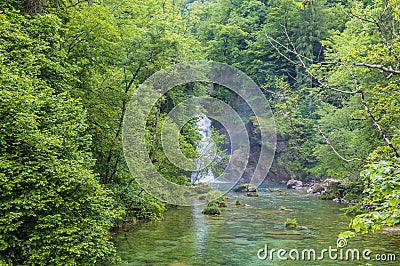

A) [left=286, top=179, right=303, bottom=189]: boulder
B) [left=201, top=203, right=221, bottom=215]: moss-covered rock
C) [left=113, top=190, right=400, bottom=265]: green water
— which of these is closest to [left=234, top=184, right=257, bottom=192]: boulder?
[left=286, top=179, right=303, bottom=189]: boulder

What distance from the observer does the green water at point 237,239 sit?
1137 cm

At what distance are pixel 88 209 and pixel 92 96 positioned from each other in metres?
5.89

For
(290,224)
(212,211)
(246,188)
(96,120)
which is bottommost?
(290,224)

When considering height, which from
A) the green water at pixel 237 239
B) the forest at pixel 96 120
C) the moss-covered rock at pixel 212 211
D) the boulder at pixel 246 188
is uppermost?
the forest at pixel 96 120

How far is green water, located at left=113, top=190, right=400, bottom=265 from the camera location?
11.4 m

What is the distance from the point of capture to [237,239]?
1416 centimetres

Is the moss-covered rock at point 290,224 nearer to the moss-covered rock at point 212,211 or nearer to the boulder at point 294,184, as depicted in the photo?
the moss-covered rock at point 212,211

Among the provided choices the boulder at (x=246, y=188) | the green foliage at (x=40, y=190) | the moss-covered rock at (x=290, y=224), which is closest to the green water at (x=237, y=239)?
the moss-covered rock at (x=290, y=224)

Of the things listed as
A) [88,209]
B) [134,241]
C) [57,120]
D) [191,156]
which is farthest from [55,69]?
[191,156]

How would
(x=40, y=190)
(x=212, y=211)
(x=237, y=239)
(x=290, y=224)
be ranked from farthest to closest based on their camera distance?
(x=212, y=211)
(x=290, y=224)
(x=237, y=239)
(x=40, y=190)

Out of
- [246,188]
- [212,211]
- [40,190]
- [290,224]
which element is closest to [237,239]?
[290,224]

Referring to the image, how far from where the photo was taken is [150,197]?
15352 mm

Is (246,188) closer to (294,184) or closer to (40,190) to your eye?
(294,184)

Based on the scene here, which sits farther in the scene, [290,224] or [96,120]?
[290,224]
